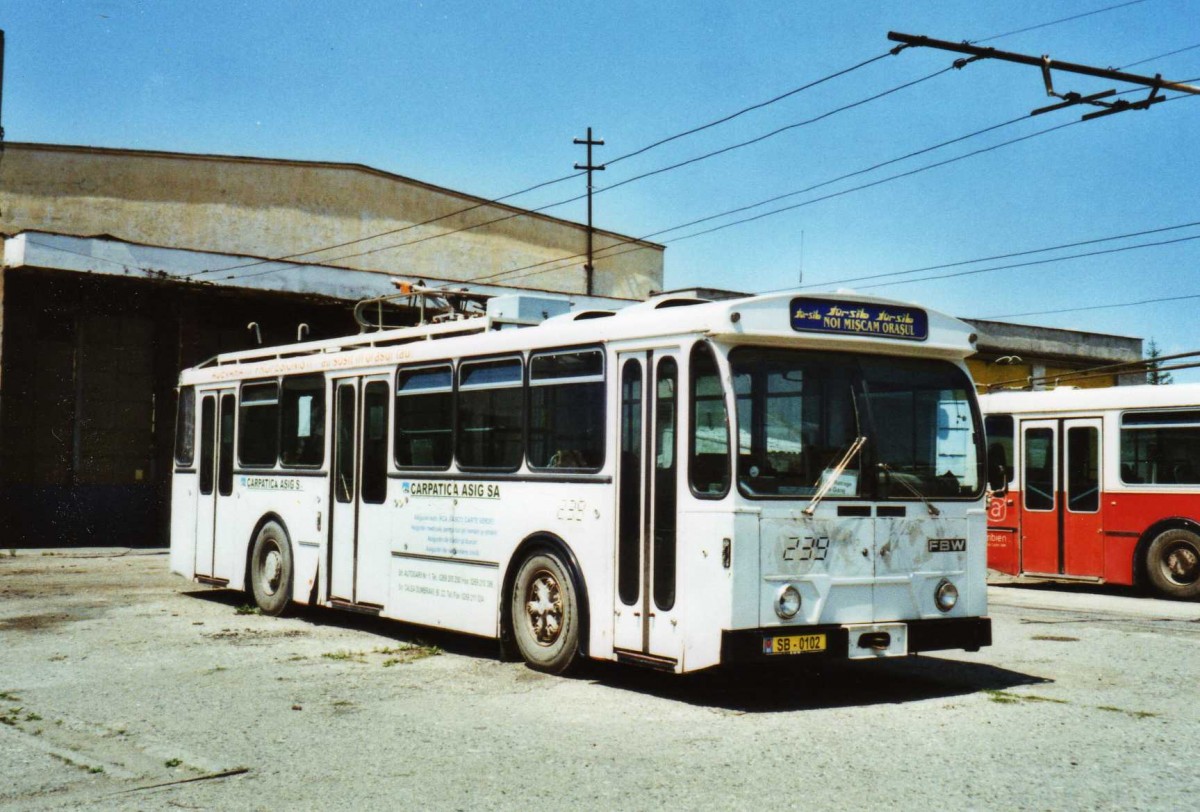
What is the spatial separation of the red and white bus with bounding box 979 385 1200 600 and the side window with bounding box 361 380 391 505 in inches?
317

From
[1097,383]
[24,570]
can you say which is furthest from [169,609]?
[1097,383]

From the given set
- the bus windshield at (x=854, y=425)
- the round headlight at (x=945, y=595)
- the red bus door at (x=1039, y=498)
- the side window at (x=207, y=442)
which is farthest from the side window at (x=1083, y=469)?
the side window at (x=207, y=442)

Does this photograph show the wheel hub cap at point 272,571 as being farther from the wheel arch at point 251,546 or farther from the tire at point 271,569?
the wheel arch at point 251,546

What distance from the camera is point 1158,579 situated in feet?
57.8

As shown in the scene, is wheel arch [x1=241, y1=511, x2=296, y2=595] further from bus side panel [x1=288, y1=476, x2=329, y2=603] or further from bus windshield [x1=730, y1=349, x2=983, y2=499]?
bus windshield [x1=730, y1=349, x2=983, y2=499]

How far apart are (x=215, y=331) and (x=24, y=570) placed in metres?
10.5

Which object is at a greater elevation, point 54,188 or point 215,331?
point 54,188

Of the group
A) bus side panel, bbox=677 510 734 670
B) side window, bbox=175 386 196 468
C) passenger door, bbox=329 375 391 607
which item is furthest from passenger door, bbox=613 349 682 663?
side window, bbox=175 386 196 468

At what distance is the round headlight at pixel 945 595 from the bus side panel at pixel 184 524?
10.4 m

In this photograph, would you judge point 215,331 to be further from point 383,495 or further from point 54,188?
point 383,495

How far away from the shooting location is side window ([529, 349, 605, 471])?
10.1 meters

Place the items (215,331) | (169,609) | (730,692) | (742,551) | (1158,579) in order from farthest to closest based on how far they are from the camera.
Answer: (215,331) → (1158,579) → (169,609) → (730,692) → (742,551)

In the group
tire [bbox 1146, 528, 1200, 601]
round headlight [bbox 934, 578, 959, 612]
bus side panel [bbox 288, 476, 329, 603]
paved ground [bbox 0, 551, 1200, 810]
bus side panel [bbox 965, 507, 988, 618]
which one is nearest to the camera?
paved ground [bbox 0, 551, 1200, 810]

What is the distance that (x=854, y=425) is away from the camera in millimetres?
9352
